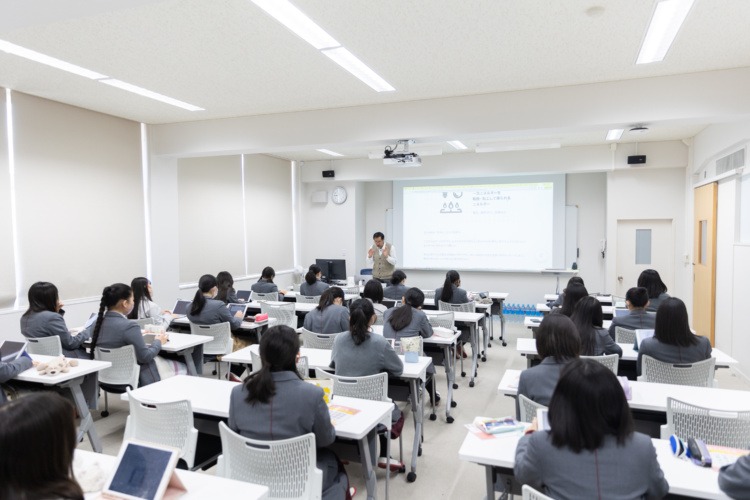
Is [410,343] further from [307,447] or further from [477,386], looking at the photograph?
[477,386]

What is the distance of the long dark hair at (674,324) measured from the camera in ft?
10.2

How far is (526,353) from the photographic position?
3.85 m

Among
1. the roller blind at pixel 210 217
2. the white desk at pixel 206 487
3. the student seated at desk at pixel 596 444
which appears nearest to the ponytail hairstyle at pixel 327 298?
the white desk at pixel 206 487

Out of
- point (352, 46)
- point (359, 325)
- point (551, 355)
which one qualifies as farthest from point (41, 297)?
point (551, 355)

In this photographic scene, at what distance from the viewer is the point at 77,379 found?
11.1 feet

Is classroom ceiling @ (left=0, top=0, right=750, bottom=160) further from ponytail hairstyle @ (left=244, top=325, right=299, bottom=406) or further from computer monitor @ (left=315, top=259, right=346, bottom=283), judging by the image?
computer monitor @ (left=315, top=259, right=346, bottom=283)

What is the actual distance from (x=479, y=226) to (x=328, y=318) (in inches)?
247

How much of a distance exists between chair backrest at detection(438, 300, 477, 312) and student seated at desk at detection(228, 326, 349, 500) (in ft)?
→ 12.8

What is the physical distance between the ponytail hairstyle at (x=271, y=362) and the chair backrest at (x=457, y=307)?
3.94 m

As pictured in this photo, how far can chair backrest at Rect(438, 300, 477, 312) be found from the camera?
5.91 metres

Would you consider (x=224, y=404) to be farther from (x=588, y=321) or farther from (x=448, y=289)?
(x=448, y=289)

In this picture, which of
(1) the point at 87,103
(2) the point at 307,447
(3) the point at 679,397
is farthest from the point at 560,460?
(1) the point at 87,103

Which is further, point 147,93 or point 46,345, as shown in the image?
point 147,93

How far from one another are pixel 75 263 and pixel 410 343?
4.54 m
